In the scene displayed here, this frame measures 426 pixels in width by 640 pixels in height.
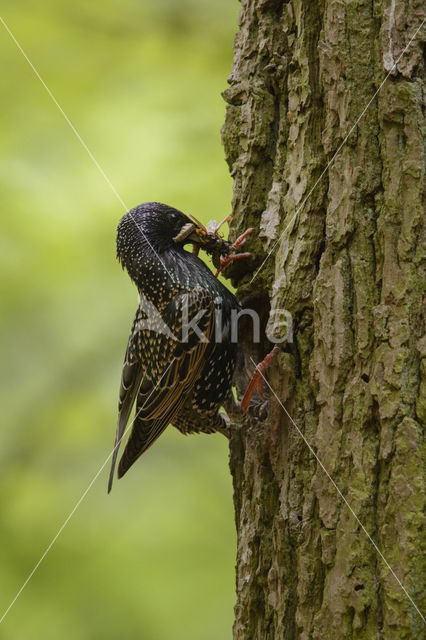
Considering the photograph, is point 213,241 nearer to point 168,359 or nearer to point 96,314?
point 168,359

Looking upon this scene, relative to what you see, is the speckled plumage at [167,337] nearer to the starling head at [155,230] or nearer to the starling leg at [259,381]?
the starling head at [155,230]

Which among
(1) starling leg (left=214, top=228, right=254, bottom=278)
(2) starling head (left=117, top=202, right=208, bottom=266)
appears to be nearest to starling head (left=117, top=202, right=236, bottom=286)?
(2) starling head (left=117, top=202, right=208, bottom=266)

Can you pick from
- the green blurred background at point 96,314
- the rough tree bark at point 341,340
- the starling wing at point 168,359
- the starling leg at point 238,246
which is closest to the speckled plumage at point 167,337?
the starling wing at point 168,359

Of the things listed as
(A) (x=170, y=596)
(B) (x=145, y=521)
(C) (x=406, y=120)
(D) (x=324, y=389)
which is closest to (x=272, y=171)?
(C) (x=406, y=120)

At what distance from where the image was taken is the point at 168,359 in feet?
7.62

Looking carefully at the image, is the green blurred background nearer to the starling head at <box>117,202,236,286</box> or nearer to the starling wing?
the starling head at <box>117,202,236,286</box>

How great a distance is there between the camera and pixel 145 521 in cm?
299

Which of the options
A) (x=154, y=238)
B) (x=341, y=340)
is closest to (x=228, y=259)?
(x=154, y=238)

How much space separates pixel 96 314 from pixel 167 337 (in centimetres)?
94

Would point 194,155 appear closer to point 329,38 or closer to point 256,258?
point 256,258

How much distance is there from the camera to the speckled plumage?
91.0 inches

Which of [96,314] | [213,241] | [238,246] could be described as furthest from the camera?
[96,314]

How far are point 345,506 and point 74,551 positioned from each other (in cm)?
187

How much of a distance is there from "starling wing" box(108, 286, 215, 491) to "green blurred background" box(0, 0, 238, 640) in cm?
71
